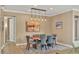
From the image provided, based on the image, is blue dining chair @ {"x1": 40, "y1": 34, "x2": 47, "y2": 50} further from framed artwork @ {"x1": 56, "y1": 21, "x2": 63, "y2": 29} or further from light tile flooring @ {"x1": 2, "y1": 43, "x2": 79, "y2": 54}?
framed artwork @ {"x1": 56, "y1": 21, "x2": 63, "y2": 29}

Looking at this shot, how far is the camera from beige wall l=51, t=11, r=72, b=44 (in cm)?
254

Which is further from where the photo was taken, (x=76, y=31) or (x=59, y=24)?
(x=59, y=24)

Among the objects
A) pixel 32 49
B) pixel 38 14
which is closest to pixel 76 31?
pixel 38 14

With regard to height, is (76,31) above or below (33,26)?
below

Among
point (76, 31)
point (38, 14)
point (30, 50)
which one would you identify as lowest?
point (30, 50)

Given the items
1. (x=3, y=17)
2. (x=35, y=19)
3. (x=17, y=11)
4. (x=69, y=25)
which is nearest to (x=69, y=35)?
(x=69, y=25)

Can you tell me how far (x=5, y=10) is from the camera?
2.29m

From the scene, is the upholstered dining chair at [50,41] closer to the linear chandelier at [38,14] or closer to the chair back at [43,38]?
the chair back at [43,38]

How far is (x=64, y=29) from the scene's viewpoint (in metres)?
2.62

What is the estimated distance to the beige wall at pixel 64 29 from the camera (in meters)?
2.54

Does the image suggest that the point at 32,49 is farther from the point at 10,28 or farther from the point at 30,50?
the point at 10,28

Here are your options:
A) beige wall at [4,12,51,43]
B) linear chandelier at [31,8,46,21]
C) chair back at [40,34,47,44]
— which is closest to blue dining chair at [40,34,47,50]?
chair back at [40,34,47,44]

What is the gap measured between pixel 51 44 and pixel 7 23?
1159 millimetres
